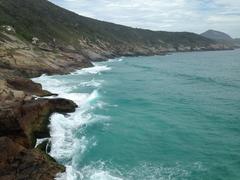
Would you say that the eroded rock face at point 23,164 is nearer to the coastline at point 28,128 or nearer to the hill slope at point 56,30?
the coastline at point 28,128

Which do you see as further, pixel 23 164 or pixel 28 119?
pixel 28 119

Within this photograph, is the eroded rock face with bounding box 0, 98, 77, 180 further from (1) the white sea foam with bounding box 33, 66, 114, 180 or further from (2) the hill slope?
(2) the hill slope

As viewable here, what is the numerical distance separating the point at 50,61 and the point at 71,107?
3690cm

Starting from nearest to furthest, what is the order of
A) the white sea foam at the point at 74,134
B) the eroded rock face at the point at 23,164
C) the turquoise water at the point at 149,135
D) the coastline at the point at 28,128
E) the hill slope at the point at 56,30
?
the eroded rock face at the point at 23,164, the coastline at the point at 28,128, the white sea foam at the point at 74,134, the turquoise water at the point at 149,135, the hill slope at the point at 56,30

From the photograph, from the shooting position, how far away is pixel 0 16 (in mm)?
104625

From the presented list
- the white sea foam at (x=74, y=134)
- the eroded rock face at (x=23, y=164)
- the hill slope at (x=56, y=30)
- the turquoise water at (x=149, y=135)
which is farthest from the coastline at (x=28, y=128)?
the hill slope at (x=56, y=30)

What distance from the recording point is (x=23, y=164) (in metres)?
22.1

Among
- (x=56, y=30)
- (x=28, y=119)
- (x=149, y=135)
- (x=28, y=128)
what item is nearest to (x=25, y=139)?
(x=28, y=128)

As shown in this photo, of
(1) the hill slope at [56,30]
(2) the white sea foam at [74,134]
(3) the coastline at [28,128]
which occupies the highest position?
(1) the hill slope at [56,30]

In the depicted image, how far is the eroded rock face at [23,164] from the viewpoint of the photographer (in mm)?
21266

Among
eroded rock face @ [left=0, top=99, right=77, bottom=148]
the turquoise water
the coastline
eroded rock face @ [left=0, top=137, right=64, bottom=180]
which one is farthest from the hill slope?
eroded rock face @ [left=0, top=137, right=64, bottom=180]

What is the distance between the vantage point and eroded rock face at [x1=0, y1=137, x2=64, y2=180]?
21266 mm

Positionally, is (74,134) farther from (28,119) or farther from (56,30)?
(56,30)

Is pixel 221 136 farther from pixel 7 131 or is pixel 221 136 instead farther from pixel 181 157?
pixel 7 131
